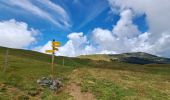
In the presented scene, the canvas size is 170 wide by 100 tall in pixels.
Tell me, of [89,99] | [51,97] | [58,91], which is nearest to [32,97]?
[51,97]

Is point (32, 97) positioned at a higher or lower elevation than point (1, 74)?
lower

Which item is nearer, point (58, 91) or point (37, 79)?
point (58, 91)

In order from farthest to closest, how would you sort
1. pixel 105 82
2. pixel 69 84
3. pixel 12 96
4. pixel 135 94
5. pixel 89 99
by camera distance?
pixel 105 82 → pixel 69 84 → pixel 135 94 → pixel 89 99 → pixel 12 96

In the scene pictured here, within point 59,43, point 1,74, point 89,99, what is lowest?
point 89,99

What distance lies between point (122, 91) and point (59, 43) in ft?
38.7

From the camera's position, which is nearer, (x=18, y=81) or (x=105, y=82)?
(x=18, y=81)

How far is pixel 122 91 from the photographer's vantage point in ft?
139

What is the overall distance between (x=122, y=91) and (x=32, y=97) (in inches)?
531

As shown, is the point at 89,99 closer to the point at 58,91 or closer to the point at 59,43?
the point at 58,91

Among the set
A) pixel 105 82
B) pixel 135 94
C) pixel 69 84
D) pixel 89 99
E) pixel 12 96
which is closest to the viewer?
pixel 12 96

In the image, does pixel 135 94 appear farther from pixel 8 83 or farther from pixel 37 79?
pixel 8 83

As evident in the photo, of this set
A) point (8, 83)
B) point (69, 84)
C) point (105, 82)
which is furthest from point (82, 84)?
point (8, 83)

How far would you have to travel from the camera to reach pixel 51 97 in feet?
123

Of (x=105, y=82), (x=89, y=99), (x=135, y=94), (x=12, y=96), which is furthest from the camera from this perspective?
(x=105, y=82)
